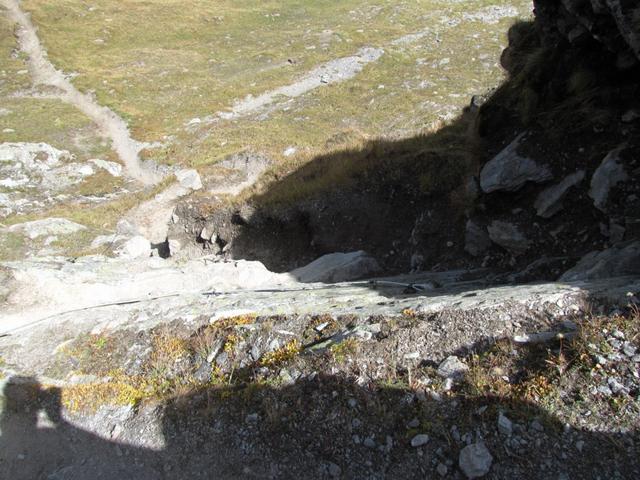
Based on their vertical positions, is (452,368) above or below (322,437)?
above

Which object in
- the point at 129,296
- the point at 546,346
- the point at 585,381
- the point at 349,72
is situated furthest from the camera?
the point at 349,72

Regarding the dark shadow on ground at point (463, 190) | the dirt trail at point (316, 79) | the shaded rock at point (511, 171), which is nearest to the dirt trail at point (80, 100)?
the dirt trail at point (316, 79)

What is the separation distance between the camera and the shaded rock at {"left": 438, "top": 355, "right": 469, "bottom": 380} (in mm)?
5988

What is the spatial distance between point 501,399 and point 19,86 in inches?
2615

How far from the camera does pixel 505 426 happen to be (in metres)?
5.17

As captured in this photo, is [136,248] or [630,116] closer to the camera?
[630,116]

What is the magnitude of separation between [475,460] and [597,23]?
446 inches

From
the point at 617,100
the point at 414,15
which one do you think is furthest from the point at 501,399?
the point at 414,15

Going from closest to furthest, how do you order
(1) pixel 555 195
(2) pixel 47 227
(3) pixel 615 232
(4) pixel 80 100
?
1. (3) pixel 615 232
2. (1) pixel 555 195
3. (2) pixel 47 227
4. (4) pixel 80 100

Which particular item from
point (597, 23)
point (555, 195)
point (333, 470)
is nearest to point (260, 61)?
point (597, 23)

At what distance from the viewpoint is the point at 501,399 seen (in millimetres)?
5480

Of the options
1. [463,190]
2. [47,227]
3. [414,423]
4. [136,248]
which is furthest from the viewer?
[47,227]

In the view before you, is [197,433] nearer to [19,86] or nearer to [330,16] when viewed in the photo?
[19,86]

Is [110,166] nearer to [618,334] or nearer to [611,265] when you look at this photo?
[611,265]
